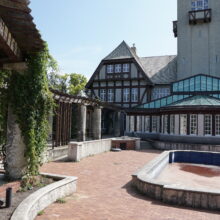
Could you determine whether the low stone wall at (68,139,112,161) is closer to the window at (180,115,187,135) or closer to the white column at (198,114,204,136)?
the window at (180,115,187,135)

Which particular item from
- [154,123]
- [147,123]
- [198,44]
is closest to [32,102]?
[154,123]

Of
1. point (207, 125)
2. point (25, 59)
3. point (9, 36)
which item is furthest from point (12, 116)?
point (207, 125)

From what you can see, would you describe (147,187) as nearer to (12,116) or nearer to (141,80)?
(12,116)

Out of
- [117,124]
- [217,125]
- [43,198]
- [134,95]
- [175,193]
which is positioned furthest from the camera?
[134,95]

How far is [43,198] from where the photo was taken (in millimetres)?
5977

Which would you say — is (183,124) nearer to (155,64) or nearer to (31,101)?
(155,64)

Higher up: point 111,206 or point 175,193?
point 175,193

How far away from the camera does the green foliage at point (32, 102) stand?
7.37 meters

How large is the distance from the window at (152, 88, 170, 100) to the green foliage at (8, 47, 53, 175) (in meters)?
25.1

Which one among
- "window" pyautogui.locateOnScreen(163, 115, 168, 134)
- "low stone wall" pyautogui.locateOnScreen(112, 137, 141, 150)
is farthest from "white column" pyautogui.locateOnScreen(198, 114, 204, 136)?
"low stone wall" pyautogui.locateOnScreen(112, 137, 141, 150)

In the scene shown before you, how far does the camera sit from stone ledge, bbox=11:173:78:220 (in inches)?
192

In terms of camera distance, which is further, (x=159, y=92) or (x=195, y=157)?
(x=159, y=92)

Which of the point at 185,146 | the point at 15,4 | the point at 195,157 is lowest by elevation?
the point at 195,157

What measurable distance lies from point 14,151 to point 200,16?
32617 millimetres
